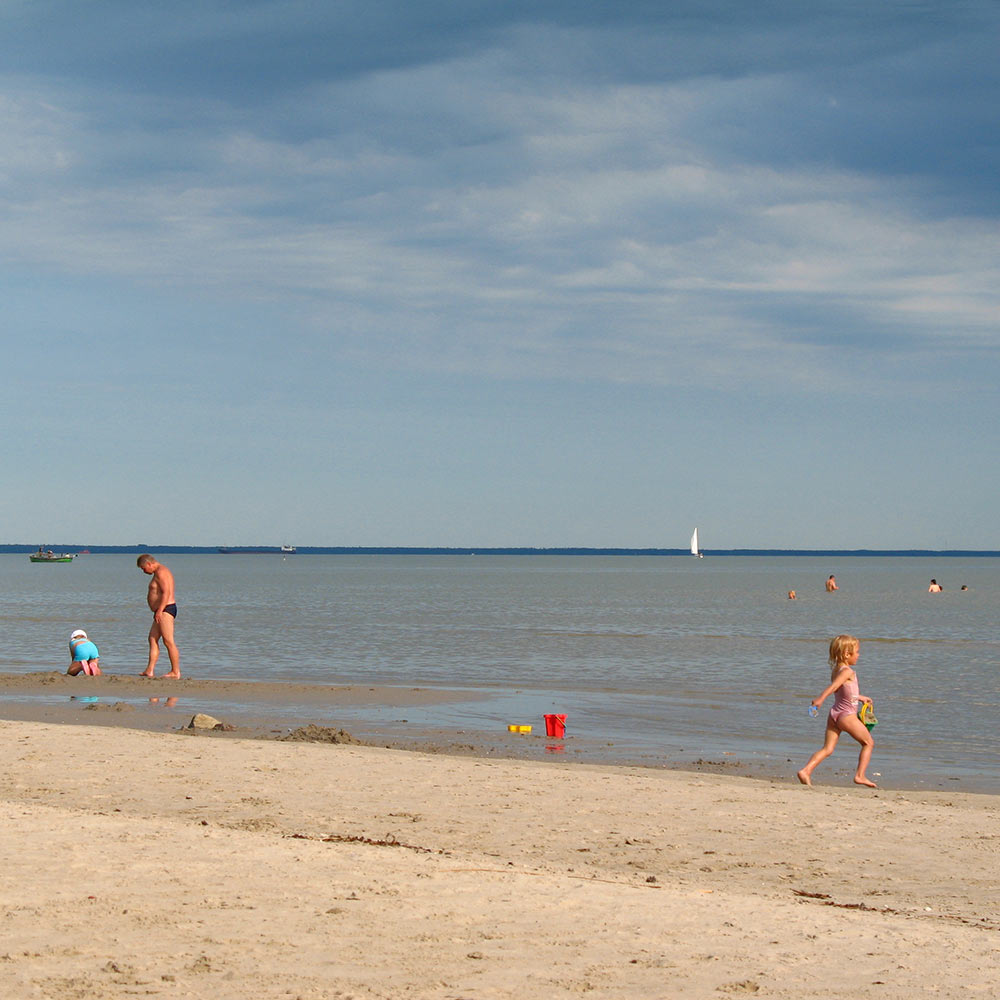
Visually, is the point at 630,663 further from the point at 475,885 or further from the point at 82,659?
the point at 475,885

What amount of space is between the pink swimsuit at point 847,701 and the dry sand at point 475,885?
0.79m

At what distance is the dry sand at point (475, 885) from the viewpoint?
534 centimetres

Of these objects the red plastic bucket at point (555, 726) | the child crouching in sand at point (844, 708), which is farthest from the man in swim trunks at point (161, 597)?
the child crouching in sand at point (844, 708)

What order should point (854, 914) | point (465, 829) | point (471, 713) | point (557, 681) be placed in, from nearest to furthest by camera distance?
1. point (854, 914)
2. point (465, 829)
3. point (471, 713)
4. point (557, 681)

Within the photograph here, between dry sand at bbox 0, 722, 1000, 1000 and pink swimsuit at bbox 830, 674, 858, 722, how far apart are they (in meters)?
0.79

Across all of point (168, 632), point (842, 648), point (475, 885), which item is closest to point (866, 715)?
point (842, 648)

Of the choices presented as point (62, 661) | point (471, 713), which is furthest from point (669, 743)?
point (62, 661)

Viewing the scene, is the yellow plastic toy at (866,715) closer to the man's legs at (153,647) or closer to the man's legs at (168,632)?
the man's legs at (168,632)

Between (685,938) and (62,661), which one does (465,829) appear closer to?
(685,938)

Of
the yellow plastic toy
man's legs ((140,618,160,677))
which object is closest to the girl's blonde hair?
the yellow plastic toy

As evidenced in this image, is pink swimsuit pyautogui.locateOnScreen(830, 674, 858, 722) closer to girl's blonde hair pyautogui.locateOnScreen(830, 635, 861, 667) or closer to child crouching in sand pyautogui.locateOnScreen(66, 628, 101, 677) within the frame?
girl's blonde hair pyautogui.locateOnScreen(830, 635, 861, 667)

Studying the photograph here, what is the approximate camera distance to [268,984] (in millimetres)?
5160

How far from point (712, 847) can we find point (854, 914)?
6.95 ft

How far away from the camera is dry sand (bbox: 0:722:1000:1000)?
210 inches
